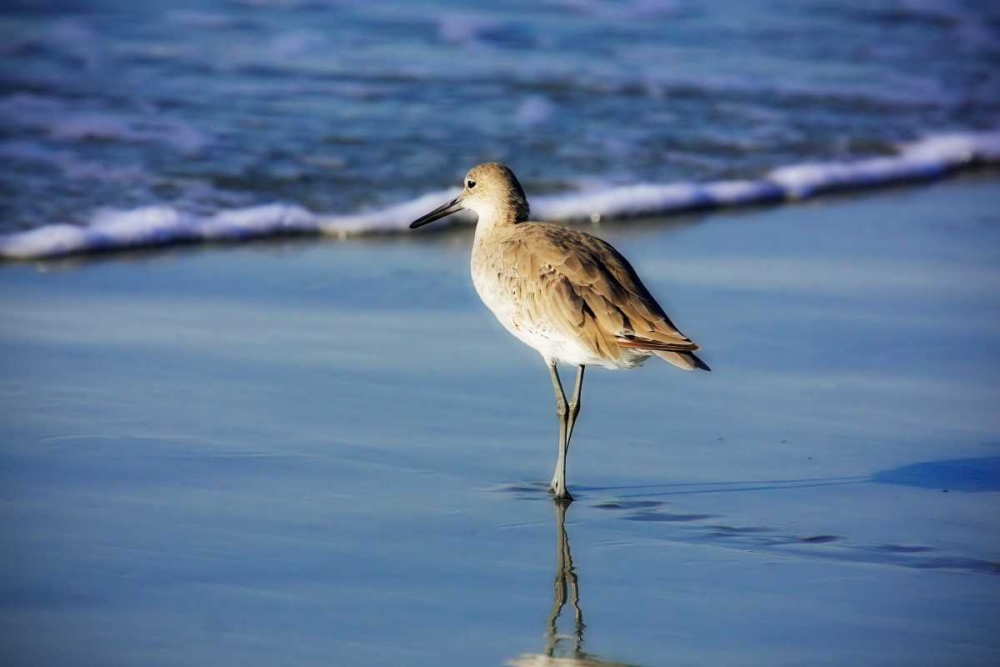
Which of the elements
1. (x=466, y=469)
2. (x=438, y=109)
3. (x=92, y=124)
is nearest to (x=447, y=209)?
(x=466, y=469)

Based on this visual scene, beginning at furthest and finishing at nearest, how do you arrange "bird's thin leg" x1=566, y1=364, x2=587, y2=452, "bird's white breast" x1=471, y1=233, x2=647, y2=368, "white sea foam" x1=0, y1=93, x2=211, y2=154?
"white sea foam" x1=0, y1=93, x2=211, y2=154 → "bird's thin leg" x1=566, y1=364, x2=587, y2=452 → "bird's white breast" x1=471, y1=233, x2=647, y2=368

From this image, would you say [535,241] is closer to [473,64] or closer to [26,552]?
[26,552]

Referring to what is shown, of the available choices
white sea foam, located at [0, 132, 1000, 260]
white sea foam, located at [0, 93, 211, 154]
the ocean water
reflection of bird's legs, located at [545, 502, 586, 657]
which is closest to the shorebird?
reflection of bird's legs, located at [545, 502, 586, 657]

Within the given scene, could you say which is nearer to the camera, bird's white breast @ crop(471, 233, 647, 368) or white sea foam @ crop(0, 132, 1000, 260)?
bird's white breast @ crop(471, 233, 647, 368)

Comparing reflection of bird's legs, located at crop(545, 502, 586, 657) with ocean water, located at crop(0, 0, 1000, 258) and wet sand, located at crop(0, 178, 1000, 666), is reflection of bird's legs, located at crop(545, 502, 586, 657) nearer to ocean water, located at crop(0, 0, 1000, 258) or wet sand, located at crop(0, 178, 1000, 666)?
wet sand, located at crop(0, 178, 1000, 666)

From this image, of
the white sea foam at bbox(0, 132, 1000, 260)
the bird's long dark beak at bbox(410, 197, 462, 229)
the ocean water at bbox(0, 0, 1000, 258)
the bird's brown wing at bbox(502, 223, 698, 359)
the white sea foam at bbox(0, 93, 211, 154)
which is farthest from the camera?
the white sea foam at bbox(0, 93, 211, 154)

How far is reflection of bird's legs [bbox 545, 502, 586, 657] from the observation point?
4008mm

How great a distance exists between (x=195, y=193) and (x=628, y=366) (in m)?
4.20

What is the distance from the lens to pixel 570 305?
509 cm

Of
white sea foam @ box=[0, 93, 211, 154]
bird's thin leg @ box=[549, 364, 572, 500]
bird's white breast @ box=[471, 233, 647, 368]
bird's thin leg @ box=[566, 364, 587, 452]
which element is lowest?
bird's thin leg @ box=[549, 364, 572, 500]

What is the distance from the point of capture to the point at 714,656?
392 centimetres

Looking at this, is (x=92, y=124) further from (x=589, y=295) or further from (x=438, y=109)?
(x=589, y=295)

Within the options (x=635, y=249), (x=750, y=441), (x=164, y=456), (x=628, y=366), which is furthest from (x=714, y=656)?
(x=635, y=249)

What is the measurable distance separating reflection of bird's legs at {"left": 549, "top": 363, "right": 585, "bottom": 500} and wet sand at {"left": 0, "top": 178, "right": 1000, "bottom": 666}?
8cm
